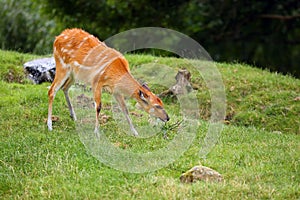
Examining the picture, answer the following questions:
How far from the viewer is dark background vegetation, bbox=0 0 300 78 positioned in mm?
16422

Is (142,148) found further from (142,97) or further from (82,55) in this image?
(82,55)

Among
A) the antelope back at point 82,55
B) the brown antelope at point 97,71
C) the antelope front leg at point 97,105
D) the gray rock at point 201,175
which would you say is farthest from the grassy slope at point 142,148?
the antelope back at point 82,55

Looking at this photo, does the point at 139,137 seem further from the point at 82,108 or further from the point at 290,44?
the point at 290,44

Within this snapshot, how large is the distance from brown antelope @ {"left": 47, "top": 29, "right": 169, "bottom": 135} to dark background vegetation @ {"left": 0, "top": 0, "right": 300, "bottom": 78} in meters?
7.32

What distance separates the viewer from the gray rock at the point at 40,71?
11.0m

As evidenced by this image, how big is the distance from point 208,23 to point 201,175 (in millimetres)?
10868

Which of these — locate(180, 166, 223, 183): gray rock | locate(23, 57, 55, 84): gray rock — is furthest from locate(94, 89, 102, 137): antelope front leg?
locate(23, 57, 55, 84): gray rock

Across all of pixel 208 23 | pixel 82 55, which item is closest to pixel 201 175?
pixel 82 55

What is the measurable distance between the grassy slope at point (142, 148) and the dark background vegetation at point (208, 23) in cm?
609

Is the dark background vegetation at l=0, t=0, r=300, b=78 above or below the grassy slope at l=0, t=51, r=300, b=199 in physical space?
below

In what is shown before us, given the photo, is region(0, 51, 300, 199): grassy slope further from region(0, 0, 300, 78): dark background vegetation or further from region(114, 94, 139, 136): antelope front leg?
region(0, 0, 300, 78): dark background vegetation

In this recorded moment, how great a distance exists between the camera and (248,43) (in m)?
17.3

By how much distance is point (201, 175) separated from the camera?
6426 mm

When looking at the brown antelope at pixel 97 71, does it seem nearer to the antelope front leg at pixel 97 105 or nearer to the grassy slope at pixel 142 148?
the antelope front leg at pixel 97 105
